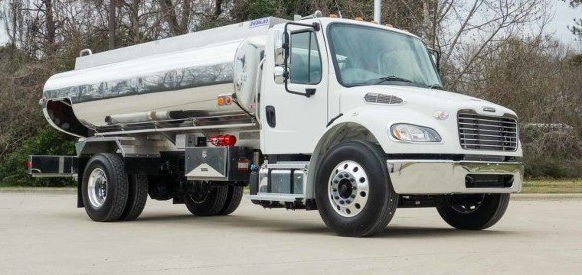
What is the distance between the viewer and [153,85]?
1368 cm

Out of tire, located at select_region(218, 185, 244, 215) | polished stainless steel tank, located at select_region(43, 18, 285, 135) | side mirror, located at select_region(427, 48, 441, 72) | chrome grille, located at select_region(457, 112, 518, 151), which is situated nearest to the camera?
chrome grille, located at select_region(457, 112, 518, 151)

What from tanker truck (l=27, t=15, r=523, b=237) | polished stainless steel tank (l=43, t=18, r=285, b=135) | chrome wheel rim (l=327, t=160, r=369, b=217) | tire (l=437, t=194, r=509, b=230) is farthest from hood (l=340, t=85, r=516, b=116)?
polished stainless steel tank (l=43, t=18, r=285, b=135)

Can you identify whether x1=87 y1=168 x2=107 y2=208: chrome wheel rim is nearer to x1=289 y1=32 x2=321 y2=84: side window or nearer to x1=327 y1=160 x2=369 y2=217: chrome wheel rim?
x1=289 y1=32 x2=321 y2=84: side window

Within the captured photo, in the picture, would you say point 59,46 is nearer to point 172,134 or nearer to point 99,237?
point 172,134

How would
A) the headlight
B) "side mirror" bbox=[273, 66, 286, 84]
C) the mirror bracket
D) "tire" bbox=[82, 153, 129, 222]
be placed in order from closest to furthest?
the headlight, the mirror bracket, "side mirror" bbox=[273, 66, 286, 84], "tire" bbox=[82, 153, 129, 222]

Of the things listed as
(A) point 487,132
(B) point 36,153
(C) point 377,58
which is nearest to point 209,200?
(C) point 377,58

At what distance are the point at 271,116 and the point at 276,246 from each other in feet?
8.45

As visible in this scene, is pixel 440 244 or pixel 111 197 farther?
pixel 111 197

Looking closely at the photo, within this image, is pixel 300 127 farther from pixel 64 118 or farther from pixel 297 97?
pixel 64 118

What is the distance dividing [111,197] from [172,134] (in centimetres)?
138

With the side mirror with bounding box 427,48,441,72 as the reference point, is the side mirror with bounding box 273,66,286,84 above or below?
below

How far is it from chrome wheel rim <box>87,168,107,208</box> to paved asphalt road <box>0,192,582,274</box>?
0.39 meters

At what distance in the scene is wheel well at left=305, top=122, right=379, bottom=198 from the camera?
445 inches

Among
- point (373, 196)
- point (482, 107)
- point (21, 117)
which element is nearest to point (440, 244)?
point (373, 196)
